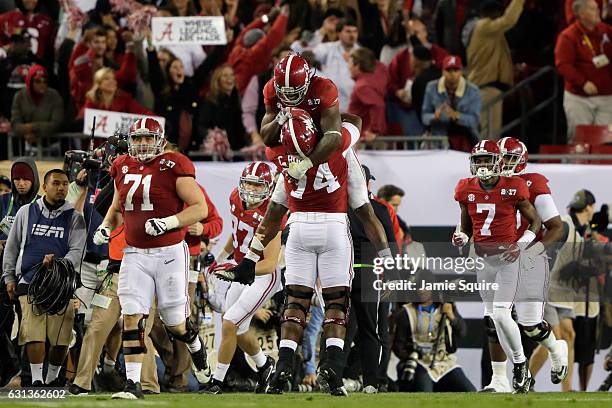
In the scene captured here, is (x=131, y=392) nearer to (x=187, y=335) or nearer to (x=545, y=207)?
(x=187, y=335)

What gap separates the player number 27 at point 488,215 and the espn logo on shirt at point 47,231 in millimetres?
3403

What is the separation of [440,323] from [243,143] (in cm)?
297

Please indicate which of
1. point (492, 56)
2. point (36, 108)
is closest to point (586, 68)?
point (492, 56)

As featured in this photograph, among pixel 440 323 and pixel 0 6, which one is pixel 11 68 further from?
pixel 440 323

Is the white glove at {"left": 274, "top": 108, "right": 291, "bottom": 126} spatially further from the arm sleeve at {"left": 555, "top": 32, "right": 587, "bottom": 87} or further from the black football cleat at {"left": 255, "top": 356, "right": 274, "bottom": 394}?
the arm sleeve at {"left": 555, "top": 32, "right": 587, "bottom": 87}

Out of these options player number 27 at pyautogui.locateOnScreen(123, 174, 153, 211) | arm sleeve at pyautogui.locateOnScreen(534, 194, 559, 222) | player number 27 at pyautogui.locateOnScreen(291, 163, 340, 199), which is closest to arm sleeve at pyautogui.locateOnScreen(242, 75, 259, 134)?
arm sleeve at pyautogui.locateOnScreen(534, 194, 559, 222)

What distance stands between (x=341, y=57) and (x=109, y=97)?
244 centimetres

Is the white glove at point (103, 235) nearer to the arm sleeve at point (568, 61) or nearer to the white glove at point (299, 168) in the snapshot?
the white glove at point (299, 168)

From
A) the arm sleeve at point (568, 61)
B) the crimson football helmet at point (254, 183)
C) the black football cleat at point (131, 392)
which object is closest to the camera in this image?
the black football cleat at point (131, 392)

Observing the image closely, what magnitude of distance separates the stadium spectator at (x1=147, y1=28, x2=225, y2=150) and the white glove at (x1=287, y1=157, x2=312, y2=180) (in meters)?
5.27

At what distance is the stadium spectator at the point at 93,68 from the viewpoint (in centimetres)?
1544

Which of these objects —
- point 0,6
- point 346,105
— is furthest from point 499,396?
point 0,6

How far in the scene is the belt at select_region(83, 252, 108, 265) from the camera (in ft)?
40.4

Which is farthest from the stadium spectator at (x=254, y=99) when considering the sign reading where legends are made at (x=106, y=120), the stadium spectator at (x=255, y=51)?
the sign reading where legends are made at (x=106, y=120)
